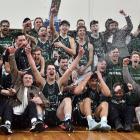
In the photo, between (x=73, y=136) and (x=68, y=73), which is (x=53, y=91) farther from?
(x=73, y=136)

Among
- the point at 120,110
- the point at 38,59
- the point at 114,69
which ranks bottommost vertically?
the point at 120,110

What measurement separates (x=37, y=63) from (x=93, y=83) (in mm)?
890

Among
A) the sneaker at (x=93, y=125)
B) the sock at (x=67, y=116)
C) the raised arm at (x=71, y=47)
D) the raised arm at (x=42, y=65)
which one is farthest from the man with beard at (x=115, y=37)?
the sock at (x=67, y=116)

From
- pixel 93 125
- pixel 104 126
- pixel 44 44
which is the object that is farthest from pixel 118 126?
pixel 44 44

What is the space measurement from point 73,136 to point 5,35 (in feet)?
6.65

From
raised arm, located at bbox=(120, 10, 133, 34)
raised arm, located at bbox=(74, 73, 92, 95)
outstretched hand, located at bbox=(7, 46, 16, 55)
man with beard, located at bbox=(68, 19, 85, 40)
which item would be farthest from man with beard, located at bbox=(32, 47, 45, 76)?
raised arm, located at bbox=(120, 10, 133, 34)

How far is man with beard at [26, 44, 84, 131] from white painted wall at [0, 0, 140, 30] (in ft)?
3.71

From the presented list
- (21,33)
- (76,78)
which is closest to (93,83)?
(76,78)

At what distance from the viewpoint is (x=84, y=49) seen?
5910mm

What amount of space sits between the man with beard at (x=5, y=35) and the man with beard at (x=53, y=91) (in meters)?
0.38

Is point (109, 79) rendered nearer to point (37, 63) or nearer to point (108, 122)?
point (108, 122)

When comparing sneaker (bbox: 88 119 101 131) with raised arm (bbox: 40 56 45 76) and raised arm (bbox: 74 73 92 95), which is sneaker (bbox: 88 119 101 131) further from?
raised arm (bbox: 40 56 45 76)

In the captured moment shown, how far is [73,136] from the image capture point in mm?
4531

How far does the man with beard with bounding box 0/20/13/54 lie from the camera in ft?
18.2
